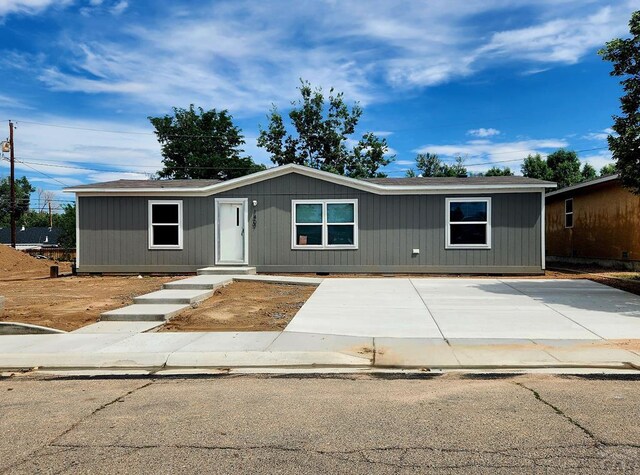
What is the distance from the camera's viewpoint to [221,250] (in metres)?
17.5

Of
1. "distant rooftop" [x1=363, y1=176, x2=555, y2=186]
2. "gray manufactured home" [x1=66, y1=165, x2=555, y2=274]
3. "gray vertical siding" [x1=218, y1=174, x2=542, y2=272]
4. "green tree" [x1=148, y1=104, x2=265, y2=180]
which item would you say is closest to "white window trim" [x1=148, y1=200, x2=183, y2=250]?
"gray manufactured home" [x1=66, y1=165, x2=555, y2=274]

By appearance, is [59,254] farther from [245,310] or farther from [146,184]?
[245,310]

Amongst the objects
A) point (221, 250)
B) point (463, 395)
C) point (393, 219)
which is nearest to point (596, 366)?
point (463, 395)

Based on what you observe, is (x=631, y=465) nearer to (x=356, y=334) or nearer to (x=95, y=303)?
(x=356, y=334)

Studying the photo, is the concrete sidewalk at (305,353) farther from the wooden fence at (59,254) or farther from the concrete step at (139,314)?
the wooden fence at (59,254)

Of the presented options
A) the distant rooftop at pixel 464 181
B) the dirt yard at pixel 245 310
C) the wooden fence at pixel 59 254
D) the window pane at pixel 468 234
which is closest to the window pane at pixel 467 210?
the window pane at pixel 468 234

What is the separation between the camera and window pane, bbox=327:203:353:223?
17.2 metres

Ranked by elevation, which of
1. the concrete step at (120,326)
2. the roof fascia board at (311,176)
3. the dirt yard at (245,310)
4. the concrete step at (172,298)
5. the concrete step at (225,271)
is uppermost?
the roof fascia board at (311,176)

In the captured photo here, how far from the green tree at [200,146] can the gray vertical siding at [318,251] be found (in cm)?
2702

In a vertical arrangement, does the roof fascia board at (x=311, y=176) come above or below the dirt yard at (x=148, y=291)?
above

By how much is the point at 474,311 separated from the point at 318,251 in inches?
319

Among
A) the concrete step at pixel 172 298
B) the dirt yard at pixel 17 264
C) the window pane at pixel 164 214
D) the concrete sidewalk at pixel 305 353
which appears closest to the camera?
the concrete sidewalk at pixel 305 353

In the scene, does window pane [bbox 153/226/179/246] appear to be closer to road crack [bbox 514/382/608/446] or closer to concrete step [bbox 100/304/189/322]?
concrete step [bbox 100/304/189/322]

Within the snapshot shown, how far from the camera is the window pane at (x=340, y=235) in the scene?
56.3ft
